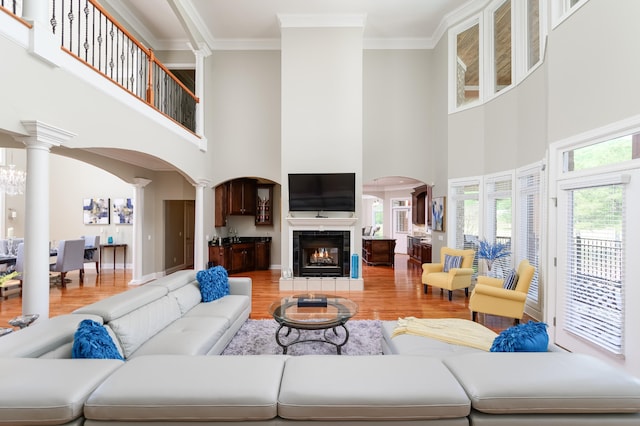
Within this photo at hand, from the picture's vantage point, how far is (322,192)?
6.42 m

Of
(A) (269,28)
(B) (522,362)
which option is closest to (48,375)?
(B) (522,362)

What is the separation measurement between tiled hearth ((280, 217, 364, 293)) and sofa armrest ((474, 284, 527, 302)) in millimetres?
2538

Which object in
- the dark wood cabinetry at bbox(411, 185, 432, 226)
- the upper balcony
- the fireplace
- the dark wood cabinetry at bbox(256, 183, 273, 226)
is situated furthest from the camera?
the dark wood cabinetry at bbox(411, 185, 432, 226)

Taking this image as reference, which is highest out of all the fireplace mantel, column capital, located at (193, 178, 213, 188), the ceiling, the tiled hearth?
the ceiling

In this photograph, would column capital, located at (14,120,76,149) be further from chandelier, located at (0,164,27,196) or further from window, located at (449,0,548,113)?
window, located at (449,0,548,113)

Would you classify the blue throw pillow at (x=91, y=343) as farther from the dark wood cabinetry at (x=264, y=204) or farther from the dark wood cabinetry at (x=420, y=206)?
the dark wood cabinetry at (x=420, y=206)

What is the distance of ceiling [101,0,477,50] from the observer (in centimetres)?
608

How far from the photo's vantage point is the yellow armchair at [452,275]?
532 cm

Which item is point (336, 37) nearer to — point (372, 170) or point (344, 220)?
point (372, 170)

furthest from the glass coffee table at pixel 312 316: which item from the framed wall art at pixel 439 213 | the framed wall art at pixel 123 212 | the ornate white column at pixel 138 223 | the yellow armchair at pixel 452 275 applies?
the framed wall art at pixel 123 212

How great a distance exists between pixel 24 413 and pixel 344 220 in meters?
5.43

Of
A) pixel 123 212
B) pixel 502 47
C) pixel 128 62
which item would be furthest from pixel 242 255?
pixel 502 47

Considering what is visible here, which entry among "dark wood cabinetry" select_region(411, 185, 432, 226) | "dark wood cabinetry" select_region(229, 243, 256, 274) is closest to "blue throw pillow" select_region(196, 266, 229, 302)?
"dark wood cabinetry" select_region(229, 243, 256, 274)

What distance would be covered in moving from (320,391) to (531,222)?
4.83 metres
